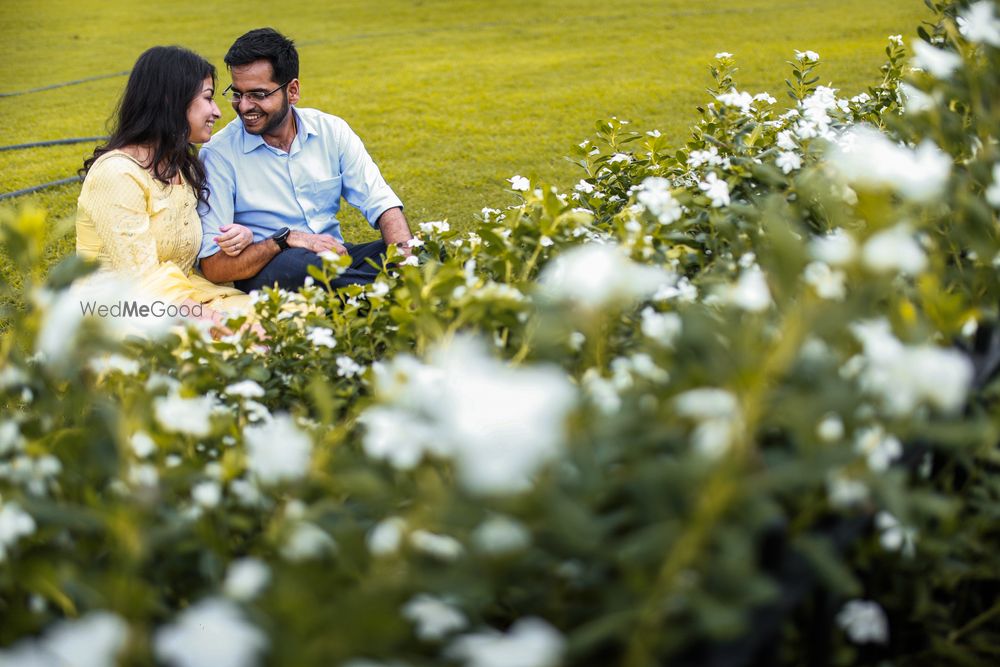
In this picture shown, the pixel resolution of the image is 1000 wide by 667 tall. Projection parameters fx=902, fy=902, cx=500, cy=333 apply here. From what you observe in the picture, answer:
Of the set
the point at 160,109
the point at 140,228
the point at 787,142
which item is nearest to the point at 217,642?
the point at 787,142

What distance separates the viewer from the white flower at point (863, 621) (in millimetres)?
A: 1159

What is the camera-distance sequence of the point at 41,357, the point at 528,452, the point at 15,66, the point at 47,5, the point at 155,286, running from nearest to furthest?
the point at 528,452
the point at 41,357
the point at 155,286
the point at 15,66
the point at 47,5

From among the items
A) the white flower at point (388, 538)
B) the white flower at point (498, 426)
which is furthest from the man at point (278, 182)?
the white flower at point (498, 426)

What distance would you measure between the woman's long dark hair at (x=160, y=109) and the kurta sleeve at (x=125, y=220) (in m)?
0.12

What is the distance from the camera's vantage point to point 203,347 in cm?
170

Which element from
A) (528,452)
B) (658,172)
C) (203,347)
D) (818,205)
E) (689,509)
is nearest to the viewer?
(528,452)

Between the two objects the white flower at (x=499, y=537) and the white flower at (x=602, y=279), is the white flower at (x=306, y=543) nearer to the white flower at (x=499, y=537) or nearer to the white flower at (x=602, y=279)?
the white flower at (x=499, y=537)

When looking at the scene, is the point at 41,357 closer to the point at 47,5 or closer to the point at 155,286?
the point at 155,286

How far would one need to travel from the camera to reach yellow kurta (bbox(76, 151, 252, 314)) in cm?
302

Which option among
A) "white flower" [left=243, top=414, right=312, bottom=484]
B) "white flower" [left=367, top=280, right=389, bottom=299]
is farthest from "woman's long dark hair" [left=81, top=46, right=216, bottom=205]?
"white flower" [left=243, top=414, right=312, bottom=484]

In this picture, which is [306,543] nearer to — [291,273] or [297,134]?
[291,273]

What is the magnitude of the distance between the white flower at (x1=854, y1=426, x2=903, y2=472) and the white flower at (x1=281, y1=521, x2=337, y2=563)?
603 millimetres

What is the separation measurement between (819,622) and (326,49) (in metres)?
12.7

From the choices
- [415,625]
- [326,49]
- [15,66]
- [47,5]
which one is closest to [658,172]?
[415,625]
